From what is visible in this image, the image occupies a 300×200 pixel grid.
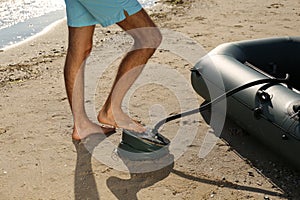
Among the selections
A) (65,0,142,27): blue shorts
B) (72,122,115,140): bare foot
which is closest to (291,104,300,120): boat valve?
(65,0,142,27): blue shorts

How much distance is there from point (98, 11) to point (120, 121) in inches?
28.1

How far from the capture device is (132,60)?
9.23 ft

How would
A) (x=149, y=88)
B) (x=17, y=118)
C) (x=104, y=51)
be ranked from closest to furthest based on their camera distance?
1. (x=17, y=118)
2. (x=149, y=88)
3. (x=104, y=51)

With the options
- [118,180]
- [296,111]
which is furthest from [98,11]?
[296,111]

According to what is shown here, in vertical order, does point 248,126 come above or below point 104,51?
above

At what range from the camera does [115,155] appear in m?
2.93

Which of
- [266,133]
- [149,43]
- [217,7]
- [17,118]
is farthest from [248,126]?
[217,7]

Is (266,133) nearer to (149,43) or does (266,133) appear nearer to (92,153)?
(149,43)

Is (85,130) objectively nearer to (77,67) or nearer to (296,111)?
(77,67)

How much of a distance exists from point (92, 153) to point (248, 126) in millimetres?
994

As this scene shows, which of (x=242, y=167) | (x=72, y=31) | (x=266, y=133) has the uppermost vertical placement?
(x=72, y=31)

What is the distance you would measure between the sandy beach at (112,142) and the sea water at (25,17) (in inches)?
27.7

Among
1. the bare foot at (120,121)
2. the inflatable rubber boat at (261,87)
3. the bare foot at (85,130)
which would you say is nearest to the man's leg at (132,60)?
the bare foot at (120,121)

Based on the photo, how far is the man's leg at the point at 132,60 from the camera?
2740 mm
